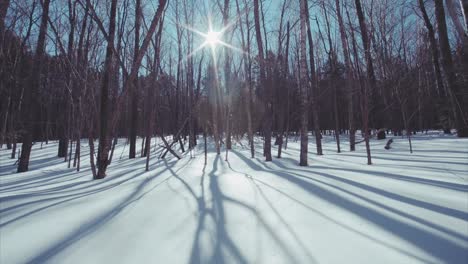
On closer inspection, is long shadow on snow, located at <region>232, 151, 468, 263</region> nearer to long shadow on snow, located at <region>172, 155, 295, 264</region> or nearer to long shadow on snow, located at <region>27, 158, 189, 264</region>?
long shadow on snow, located at <region>172, 155, 295, 264</region>

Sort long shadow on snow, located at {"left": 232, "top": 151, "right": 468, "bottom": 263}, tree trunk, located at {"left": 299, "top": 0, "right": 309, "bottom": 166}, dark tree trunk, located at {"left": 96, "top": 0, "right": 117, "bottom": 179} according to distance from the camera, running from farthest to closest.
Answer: tree trunk, located at {"left": 299, "top": 0, "right": 309, "bottom": 166}
dark tree trunk, located at {"left": 96, "top": 0, "right": 117, "bottom": 179}
long shadow on snow, located at {"left": 232, "top": 151, "right": 468, "bottom": 263}

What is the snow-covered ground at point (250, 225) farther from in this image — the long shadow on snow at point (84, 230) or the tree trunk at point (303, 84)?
the tree trunk at point (303, 84)

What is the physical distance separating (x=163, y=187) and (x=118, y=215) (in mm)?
1136

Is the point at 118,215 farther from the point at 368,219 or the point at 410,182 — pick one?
the point at 410,182

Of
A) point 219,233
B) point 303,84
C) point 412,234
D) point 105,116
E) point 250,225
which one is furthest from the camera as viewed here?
point 303,84

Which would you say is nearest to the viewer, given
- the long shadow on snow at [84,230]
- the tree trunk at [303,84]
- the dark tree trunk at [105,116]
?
the long shadow on snow at [84,230]

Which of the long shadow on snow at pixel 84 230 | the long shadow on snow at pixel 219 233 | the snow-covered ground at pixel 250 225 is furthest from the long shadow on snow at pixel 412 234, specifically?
the long shadow on snow at pixel 84 230

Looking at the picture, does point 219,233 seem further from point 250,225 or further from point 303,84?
point 303,84

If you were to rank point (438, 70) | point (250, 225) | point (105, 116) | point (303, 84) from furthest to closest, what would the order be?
point (438, 70) < point (303, 84) < point (105, 116) < point (250, 225)

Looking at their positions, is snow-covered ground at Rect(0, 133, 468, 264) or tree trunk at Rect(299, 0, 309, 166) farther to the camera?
tree trunk at Rect(299, 0, 309, 166)

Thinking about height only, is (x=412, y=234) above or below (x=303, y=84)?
below

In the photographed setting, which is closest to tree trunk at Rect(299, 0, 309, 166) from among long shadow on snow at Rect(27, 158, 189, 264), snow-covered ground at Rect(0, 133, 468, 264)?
snow-covered ground at Rect(0, 133, 468, 264)

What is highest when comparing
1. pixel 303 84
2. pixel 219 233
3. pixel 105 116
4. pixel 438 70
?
→ pixel 438 70

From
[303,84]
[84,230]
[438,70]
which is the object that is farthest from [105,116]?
[438,70]
